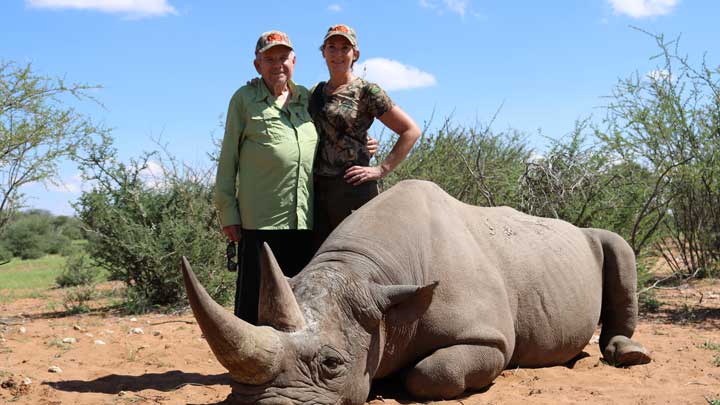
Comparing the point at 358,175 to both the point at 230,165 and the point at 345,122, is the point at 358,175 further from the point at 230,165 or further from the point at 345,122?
the point at 230,165

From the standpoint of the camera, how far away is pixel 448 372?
476 cm

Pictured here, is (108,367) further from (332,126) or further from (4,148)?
(4,148)

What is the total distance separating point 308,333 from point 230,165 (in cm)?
188

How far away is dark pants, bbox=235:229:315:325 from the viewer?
5371mm

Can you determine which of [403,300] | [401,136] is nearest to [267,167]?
[401,136]

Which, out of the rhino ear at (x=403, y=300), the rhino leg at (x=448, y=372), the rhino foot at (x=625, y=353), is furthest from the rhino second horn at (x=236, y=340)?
the rhino foot at (x=625, y=353)

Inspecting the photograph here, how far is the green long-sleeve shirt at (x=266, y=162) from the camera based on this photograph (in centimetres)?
524

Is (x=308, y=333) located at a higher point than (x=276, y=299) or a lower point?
lower

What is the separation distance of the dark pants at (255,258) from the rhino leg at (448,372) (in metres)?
1.30

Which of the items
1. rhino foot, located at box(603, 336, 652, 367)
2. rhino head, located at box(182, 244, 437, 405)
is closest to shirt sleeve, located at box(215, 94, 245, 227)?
rhino head, located at box(182, 244, 437, 405)

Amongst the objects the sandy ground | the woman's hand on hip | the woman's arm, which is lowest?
the sandy ground

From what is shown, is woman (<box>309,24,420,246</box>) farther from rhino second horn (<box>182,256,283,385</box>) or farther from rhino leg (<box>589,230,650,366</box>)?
rhino leg (<box>589,230,650,366</box>)

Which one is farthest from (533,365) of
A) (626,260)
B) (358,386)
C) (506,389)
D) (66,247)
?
(66,247)

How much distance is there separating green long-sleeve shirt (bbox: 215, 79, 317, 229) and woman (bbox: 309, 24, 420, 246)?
16cm
